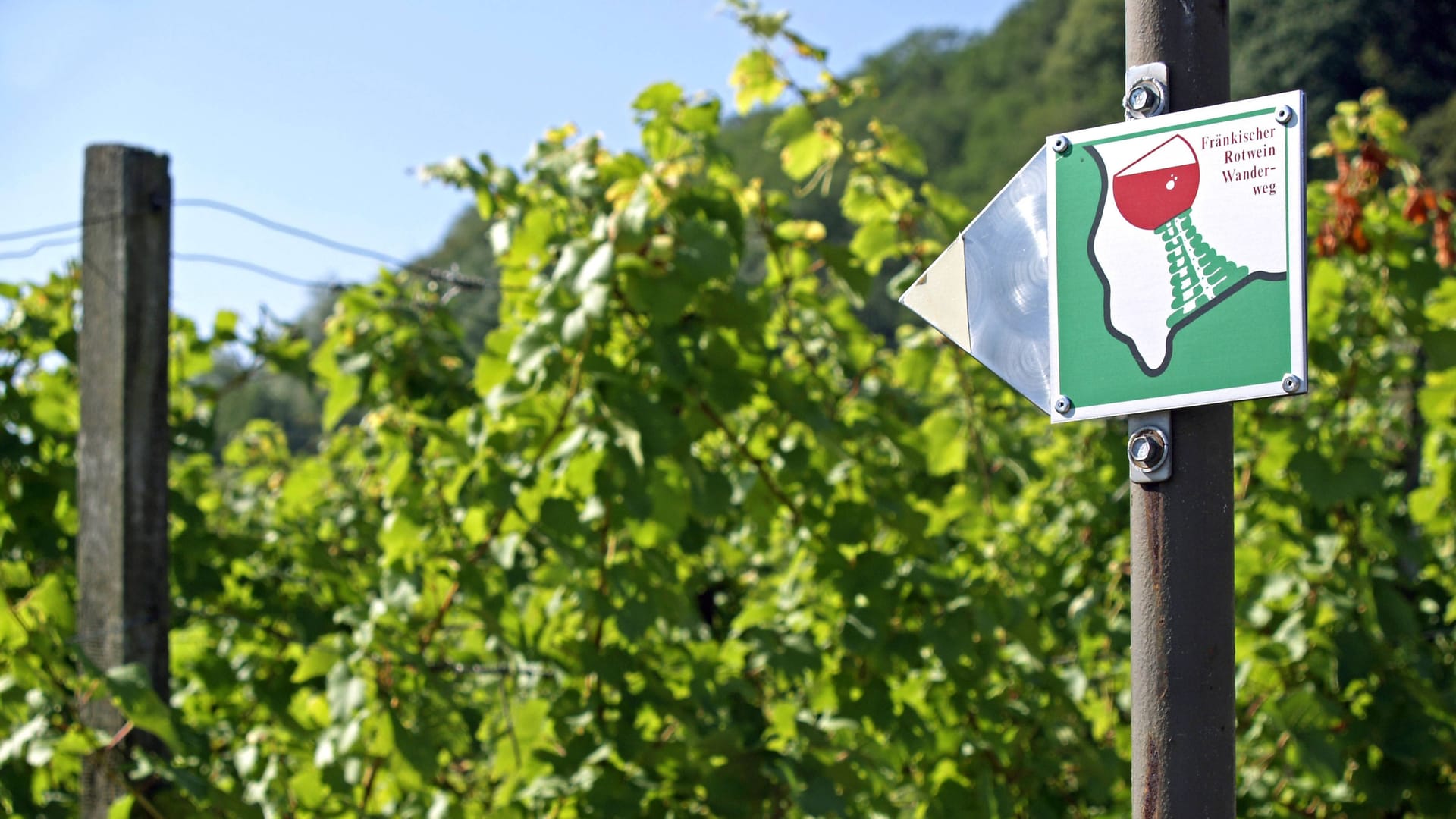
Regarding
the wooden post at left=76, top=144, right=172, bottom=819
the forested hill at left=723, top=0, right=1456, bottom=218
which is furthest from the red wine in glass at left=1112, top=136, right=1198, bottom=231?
the wooden post at left=76, top=144, right=172, bottom=819

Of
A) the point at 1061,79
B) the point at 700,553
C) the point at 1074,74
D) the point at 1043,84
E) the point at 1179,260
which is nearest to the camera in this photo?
the point at 1179,260

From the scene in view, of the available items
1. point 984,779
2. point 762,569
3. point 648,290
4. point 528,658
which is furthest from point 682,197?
point 762,569

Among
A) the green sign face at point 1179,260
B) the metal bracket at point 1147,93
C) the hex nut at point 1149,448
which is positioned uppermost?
the metal bracket at point 1147,93

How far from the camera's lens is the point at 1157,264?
1.28 meters

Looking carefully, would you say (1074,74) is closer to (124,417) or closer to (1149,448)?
(124,417)

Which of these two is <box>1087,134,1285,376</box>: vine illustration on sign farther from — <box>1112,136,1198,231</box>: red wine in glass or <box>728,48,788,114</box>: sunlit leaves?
<box>728,48,788,114</box>: sunlit leaves

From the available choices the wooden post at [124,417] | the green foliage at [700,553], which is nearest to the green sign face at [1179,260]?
the green foliage at [700,553]

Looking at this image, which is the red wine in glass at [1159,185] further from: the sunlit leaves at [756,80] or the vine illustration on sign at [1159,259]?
the sunlit leaves at [756,80]

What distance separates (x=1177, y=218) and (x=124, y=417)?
222cm

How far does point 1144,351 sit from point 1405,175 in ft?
8.47

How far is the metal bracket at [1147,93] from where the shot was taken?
1.33 m

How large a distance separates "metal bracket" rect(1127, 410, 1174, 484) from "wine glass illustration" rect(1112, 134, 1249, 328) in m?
0.09

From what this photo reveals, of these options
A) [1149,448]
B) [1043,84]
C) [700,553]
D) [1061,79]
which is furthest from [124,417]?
[1043,84]

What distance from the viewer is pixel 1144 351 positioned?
1.28 m
